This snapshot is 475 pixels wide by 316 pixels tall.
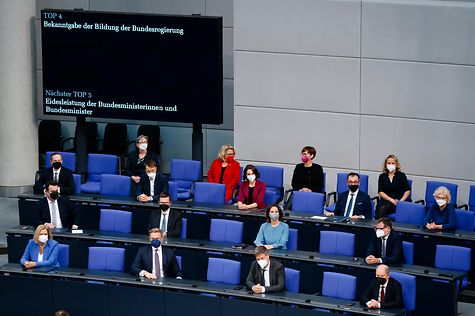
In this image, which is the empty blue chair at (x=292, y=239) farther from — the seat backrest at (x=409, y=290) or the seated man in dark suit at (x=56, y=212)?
the seated man in dark suit at (x=56, y=212)

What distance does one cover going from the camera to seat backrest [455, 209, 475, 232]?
1662 centimetres

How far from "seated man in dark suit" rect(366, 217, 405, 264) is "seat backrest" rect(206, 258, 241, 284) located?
1548 mm

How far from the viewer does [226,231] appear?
54.8ft

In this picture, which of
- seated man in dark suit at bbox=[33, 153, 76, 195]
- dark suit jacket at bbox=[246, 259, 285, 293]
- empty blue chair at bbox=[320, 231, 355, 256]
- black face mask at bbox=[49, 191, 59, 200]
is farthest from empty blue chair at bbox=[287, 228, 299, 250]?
seated man in dark suit at bbox=[33, 153, 76, 195]

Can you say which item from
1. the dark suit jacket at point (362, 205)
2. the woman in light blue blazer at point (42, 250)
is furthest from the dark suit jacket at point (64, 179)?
the dark suit jacket at point (362, 205)

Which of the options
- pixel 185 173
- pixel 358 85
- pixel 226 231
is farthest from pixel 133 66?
pixel 226 231

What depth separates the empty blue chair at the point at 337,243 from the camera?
16.1m

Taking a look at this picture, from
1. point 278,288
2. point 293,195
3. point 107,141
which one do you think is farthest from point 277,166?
point 278,288

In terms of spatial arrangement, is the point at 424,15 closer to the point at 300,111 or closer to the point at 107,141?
the point at 300,111

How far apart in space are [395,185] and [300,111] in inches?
90.9

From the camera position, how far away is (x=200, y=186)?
18.2 metres

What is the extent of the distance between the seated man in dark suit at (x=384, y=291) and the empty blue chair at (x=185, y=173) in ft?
17.6

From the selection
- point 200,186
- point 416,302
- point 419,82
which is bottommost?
point 416,302

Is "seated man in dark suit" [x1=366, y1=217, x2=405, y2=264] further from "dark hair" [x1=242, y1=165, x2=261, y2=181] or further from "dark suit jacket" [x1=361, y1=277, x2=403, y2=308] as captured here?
"dark hair" [x1=242, y1=165, x2=261, y2=181]
